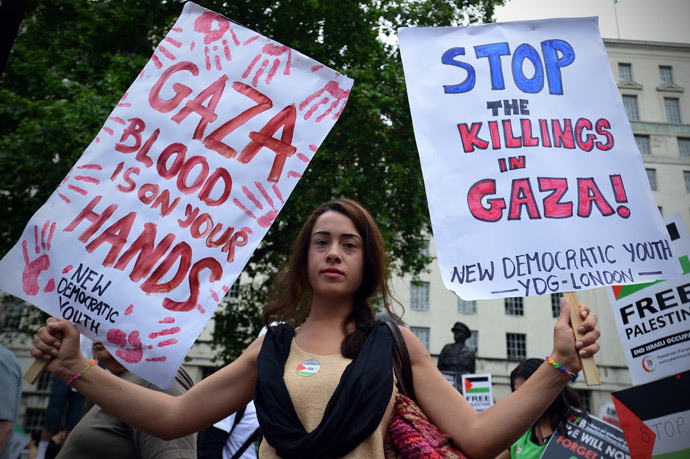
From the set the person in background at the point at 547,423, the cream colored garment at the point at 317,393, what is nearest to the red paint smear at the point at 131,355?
the cream colored garment at the point at 317,393

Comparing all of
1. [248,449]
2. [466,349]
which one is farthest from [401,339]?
[466,349]

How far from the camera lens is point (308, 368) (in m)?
1.92

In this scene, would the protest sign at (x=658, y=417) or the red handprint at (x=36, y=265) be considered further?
the protest sign at (x=658, y=417)

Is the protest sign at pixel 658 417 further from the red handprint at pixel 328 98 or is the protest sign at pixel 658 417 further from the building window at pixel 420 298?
the building window at pixel 420 298

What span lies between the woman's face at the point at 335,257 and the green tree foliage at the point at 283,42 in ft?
27.3

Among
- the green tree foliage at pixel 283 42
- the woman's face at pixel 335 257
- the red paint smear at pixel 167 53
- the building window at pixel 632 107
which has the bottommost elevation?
the woman's face at pixel 335 257

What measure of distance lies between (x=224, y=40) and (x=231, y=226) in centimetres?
100

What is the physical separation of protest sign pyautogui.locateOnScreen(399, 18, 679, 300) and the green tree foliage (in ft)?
25.8

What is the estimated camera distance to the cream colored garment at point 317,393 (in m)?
1.78

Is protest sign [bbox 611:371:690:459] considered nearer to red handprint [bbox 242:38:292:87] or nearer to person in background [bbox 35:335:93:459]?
red handprint [bbox 242:38:292:87]

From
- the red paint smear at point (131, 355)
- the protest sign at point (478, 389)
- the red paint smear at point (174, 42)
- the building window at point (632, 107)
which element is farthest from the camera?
the building window at point (632, 107)

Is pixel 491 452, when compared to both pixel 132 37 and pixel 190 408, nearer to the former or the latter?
pixel 190 408

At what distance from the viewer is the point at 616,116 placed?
2578 mm

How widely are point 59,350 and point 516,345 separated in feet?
111
